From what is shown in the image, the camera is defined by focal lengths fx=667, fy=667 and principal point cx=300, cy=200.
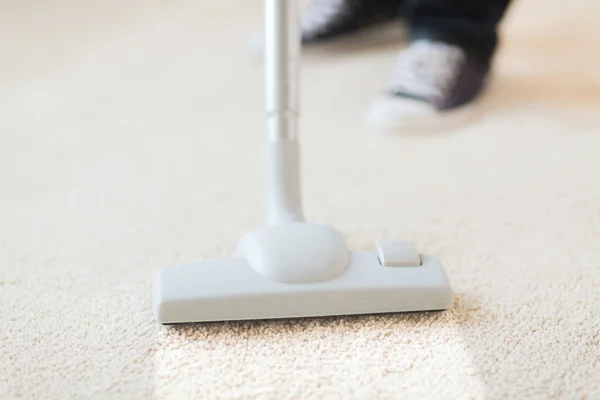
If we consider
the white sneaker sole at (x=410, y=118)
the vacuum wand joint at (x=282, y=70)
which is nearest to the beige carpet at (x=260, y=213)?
the white sneaker sole at (x=410, y=118)

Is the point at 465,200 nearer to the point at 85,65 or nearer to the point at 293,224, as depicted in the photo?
the point at 293,224

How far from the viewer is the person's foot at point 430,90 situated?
112 centimetres

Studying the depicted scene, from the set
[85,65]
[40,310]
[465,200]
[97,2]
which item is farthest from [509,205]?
[97,2]

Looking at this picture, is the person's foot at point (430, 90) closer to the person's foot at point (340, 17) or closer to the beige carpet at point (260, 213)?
the beige carpet at point (260, 213)

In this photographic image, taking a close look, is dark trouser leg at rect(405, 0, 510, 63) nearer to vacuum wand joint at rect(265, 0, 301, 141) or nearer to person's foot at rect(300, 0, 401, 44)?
person's foot at rect(300, 0, 401, 44)

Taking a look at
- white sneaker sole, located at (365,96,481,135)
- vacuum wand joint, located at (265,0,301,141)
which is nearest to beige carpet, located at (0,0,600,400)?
white sneaker sole, located at (365,96,481,135)

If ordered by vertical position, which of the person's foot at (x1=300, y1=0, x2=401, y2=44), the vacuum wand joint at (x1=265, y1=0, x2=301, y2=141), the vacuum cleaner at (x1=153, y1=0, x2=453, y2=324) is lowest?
the person's foot at (x1=300, y1=0, x2=401, y2=44)

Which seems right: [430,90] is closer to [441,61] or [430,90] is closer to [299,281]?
[441,61]

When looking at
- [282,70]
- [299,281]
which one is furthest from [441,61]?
[299,281]

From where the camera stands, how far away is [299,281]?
613 millimetres

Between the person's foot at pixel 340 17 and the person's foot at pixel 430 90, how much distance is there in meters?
0.32

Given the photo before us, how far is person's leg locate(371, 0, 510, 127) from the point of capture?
3.75ft

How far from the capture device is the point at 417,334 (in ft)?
2.06

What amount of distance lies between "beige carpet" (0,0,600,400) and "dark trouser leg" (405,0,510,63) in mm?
96
